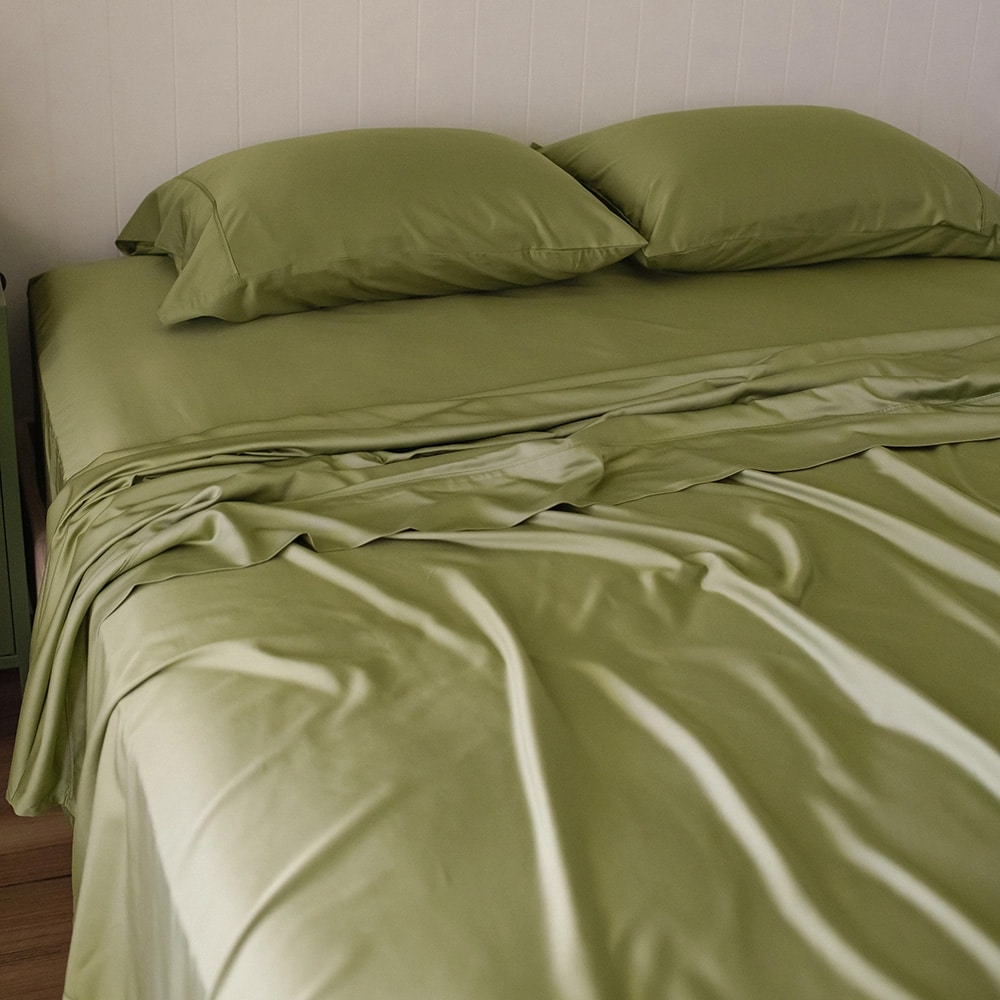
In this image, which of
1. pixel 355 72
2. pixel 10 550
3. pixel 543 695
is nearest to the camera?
pixel 543 695

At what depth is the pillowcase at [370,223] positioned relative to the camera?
1.90 metres

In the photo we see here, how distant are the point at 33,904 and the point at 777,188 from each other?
65.8 inches

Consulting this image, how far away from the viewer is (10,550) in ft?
6.01

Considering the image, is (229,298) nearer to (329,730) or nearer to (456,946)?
(329,730)

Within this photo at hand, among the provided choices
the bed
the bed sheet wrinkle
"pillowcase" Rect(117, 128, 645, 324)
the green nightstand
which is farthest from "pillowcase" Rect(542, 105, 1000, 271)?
the bed sheet wrinkle

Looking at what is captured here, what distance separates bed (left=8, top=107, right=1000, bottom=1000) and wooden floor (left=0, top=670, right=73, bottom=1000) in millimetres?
292

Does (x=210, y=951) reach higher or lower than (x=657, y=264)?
lower

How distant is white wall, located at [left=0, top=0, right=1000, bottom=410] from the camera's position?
7.27 feet

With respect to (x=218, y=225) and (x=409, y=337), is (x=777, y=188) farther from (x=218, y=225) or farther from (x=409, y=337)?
(x=218, y=225)

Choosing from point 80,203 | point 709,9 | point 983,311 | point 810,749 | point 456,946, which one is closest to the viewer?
point 456,946

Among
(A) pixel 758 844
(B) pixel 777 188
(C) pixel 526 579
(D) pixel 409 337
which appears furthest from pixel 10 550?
(B) pixel 777 188

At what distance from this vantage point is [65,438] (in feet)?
5.45

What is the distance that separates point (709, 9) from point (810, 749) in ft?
6.82

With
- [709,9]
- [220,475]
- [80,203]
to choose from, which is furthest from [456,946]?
[709,9]
